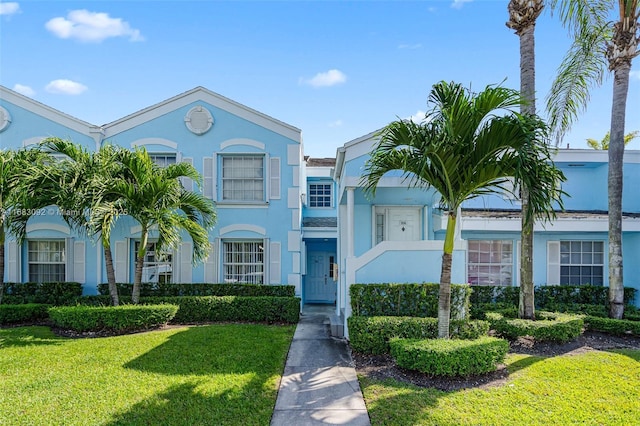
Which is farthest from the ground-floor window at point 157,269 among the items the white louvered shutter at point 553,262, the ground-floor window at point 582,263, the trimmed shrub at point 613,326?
the ground-floor window at point 582,263

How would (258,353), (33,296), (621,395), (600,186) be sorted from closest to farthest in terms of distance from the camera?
(621,395), (258,353), (33,296), (600,186)

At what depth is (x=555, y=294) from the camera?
1123cm

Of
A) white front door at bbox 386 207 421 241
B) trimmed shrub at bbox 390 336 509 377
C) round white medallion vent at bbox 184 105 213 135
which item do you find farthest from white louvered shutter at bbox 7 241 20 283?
trimmed shrub at bbox 390 336 509 377

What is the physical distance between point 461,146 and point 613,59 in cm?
659

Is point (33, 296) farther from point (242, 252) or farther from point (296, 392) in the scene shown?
point (296, 392)

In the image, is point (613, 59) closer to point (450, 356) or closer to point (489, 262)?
point (489, 262)

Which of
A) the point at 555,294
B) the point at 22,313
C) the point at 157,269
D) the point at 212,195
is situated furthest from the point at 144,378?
the point at 555,294

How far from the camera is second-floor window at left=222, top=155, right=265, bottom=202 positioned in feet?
40.6

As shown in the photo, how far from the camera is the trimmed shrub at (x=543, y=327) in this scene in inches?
300

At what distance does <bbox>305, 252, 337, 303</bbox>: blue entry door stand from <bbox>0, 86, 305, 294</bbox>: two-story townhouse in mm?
3211

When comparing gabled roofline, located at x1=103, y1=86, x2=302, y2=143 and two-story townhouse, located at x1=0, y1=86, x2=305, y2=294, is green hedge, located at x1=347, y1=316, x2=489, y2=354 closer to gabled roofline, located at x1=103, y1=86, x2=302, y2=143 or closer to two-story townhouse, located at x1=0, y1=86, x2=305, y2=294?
two-story townhouse, located at x1=0, y1=86, x2=305, y2=294

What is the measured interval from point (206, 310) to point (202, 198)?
11.3 feet

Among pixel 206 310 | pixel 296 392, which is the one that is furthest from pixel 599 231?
pixel 206 310

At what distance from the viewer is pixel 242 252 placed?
12.4 m
